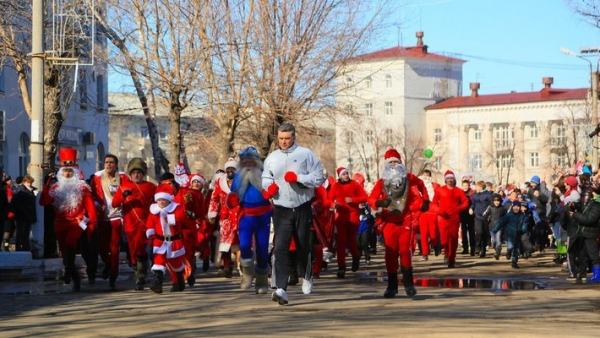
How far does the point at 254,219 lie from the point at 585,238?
549 centimetres

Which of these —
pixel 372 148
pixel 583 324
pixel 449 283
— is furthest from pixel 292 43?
pixel 372 148

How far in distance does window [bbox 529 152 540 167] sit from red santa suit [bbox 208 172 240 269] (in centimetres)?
10072

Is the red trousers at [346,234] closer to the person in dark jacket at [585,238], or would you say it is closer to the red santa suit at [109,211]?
the person in dark jacket at [585,238]

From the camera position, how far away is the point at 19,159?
44.0 metres

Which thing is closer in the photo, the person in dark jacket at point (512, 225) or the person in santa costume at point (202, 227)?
the person in santa costume at point (202, 227)

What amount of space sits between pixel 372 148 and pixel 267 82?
82.6 m

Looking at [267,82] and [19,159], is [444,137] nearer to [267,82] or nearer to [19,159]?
[19,159]

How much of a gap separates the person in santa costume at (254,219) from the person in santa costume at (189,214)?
133 cm

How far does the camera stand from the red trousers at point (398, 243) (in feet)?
49.8

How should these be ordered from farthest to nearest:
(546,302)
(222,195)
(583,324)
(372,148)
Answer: (372,148) < (222,195) < (546,302) < (583,324)

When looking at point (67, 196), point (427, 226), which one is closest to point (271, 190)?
point (67, 196)

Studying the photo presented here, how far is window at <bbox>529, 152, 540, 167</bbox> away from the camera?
118625 millimetres

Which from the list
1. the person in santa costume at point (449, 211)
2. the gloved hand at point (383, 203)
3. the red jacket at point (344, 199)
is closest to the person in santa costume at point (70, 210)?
the gloved hand at point (383, 203)

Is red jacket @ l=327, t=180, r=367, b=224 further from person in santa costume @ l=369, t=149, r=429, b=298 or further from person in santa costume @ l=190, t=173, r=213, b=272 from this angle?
person in santa costume @ l=369, t=149, r=429, b=298
